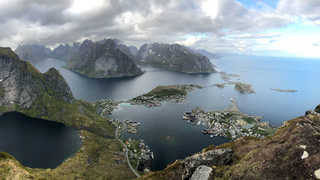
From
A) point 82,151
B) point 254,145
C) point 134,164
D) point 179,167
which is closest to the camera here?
point 254,145

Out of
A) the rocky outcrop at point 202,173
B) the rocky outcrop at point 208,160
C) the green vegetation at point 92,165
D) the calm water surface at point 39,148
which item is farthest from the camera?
the calm water surface at point 39,148

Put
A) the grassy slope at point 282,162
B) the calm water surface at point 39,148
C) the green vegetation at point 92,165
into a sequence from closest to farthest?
the grassy slope at point 282,162
the green vegetation at point 92,165
the calm water surface at point 39,148

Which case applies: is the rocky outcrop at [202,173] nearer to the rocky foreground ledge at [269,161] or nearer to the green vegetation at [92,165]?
the rocky foreground ledge at [269,161]

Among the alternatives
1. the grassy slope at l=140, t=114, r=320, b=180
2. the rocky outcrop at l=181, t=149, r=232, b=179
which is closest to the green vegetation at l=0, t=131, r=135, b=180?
the rocky outcrop at l=181, t=149, r=232, b=179

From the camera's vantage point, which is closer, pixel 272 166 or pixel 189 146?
pixel 272 166

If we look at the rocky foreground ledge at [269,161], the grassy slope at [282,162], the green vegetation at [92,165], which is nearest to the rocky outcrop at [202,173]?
the rocky foreground ledge at [269,161]

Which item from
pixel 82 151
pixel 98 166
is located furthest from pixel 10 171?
pixel 82 151

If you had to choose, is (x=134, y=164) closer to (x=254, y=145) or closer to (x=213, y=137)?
(x=213, y=137)

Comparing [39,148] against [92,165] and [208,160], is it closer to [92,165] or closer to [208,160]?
[92,165]

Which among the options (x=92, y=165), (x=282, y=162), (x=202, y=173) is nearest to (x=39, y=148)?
(x=92, y=165)

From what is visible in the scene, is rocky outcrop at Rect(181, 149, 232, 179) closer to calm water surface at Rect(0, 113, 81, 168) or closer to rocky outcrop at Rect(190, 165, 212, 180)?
rocky outcrop at Rect(190, 165, 212, 180)

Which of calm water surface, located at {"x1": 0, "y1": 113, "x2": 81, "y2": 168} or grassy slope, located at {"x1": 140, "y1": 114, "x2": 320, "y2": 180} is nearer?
grassy slope, located at {"x1": 140, "y1": 114, "x2": 320, "y2": 180}
